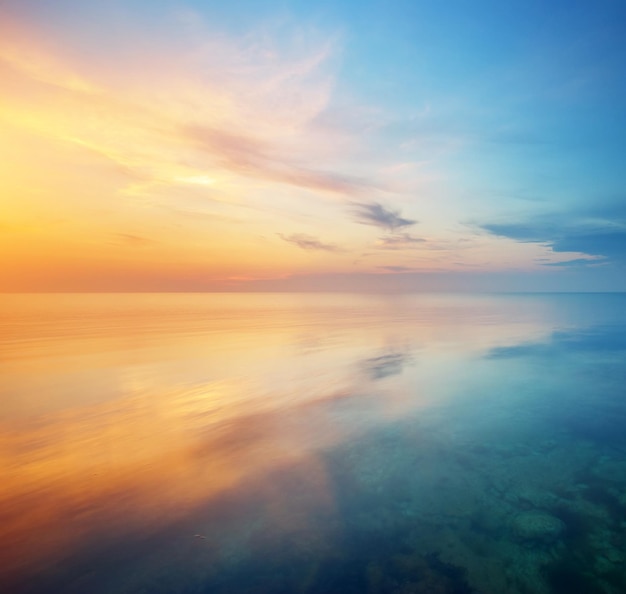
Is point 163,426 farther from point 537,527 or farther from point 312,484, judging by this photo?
point 537,527

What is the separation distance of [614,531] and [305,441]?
34.1ft

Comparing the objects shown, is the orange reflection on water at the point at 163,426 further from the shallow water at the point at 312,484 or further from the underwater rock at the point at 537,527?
the underwater rock at the point at 537,527

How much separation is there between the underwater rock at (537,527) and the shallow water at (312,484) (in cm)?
5

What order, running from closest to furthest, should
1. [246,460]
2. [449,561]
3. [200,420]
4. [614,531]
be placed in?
[449,561] < [614,531] < [246,460] < [200,420]

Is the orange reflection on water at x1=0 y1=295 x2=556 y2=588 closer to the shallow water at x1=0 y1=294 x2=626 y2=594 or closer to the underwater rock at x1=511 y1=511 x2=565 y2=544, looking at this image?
the shallow water at x1=0 y1=294 x2=626 y2=594

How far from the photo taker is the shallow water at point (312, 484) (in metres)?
8.05

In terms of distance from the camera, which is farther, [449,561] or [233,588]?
[449,561]

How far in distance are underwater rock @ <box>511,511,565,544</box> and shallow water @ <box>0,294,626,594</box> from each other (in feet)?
0.16

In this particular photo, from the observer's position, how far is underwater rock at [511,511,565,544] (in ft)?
29.8

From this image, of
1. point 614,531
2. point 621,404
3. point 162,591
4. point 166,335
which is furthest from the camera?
point 166,335

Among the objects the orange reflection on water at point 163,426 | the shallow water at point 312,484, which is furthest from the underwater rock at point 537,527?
the orange reflection on water at point 163,426

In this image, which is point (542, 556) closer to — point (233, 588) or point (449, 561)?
point (449, 561)

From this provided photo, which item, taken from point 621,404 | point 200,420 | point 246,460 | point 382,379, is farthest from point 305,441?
point 621,404

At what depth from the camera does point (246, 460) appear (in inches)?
532
